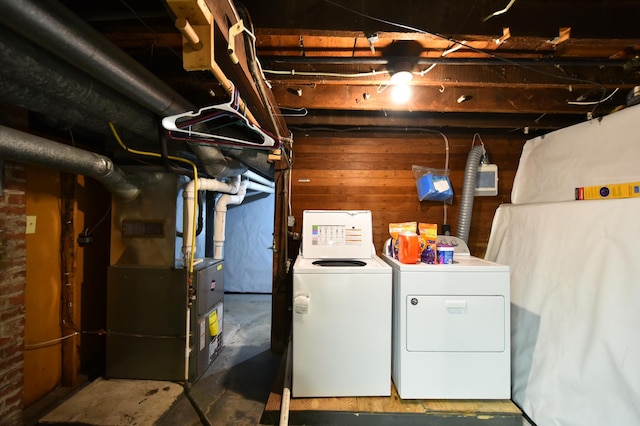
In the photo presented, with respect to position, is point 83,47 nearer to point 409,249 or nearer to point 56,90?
point 56,90

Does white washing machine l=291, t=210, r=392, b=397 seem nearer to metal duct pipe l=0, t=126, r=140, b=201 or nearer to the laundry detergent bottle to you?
the laundry detergent bottle

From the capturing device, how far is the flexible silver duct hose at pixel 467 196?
2.40 meters

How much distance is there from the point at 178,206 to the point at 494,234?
111 inches

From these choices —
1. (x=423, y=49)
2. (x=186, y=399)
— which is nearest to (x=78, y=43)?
(x=423, y=49)

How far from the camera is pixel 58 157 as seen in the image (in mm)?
1511

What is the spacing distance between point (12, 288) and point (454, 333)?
2.85 metres

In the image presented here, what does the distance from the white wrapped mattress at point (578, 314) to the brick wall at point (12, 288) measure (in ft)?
10.8

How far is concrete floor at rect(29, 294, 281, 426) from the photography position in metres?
1.78

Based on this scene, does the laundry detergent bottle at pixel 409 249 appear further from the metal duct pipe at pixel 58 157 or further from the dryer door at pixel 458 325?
the metal duct pipe at pixel 58 157

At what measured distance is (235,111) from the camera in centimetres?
115

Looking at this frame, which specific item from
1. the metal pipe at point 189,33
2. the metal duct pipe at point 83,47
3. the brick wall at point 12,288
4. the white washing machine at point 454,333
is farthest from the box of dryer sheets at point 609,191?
the brick wall at point 12,288

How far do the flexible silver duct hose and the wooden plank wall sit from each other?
13 cm

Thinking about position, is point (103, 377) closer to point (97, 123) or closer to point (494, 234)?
point (97, 123)

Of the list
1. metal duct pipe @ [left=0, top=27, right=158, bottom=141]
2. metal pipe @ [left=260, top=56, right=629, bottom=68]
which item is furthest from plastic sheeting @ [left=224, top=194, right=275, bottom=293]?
metal pipe @ [left=260, top=56, right=629, bottom=68]
